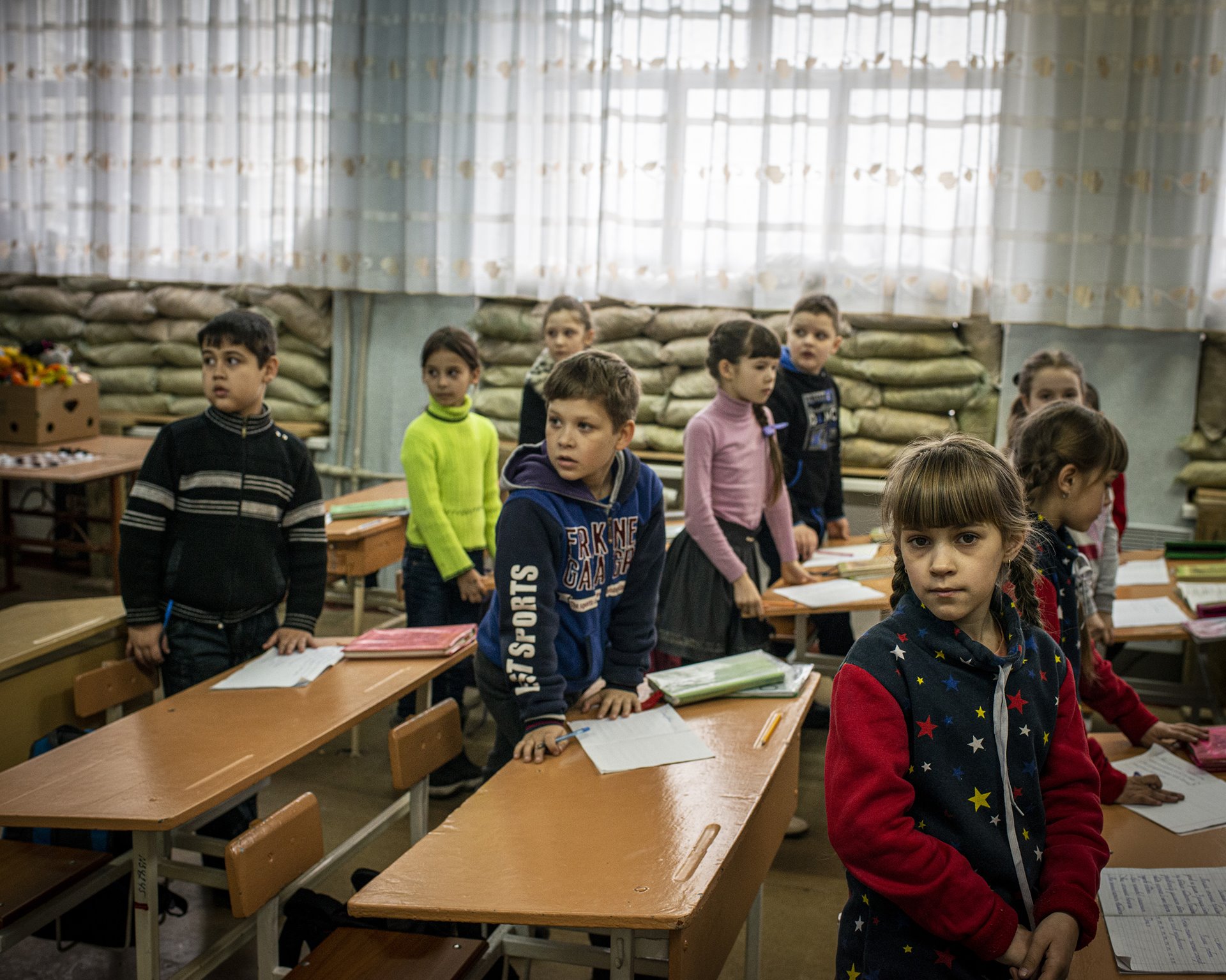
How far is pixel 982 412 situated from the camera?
481 centimetres

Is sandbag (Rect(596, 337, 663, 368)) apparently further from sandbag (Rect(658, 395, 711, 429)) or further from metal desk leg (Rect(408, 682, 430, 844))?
metal desk leg (Rect(408, 682, 430, 844))

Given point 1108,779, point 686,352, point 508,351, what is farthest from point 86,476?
point 1108,779

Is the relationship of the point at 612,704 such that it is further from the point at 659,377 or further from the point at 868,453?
the point at 659,377

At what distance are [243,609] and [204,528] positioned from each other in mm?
222

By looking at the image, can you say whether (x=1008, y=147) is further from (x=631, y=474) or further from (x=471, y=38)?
(x=631, y=474)

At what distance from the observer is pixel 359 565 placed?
3.75m

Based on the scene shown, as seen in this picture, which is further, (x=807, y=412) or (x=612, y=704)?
(x=807, y=412)

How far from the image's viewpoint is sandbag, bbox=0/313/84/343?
6148 millimetres

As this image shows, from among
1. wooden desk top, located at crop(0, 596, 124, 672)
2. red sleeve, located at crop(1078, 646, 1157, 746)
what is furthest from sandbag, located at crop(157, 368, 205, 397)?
red sleeve, located at crop(1078, 646, 1157, 746)

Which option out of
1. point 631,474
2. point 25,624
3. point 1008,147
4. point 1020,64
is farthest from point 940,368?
point 25,624

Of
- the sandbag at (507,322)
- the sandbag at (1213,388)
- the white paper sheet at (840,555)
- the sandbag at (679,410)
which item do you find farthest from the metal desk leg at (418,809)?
the sandbag at (1213,388)

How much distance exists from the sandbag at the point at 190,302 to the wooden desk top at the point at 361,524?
6.59 feet

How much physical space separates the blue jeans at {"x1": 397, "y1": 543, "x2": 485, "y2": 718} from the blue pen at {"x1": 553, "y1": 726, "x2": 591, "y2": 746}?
1.49 metres

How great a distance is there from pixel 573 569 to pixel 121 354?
4.83 metres
